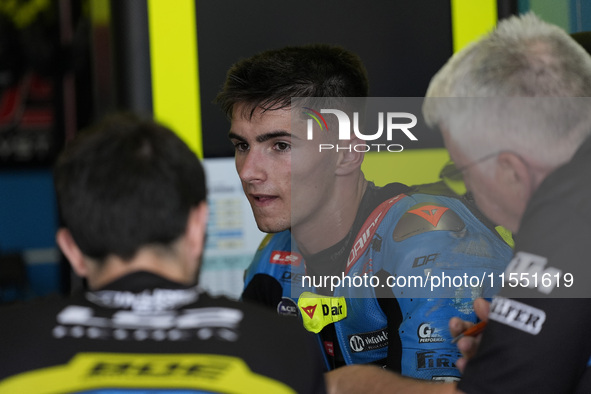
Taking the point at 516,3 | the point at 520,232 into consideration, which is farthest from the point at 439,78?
the point at 516,3

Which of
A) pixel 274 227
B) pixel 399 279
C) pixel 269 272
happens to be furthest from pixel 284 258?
pixel 399 279

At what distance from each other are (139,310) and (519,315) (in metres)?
0.50

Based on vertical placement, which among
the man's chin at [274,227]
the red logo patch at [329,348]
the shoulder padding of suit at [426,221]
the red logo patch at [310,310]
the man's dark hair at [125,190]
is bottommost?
the red logo patch at [329,348]

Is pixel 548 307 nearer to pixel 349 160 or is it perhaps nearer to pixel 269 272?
pixel 349 160

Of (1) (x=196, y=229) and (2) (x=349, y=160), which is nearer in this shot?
(1) (x=196, y=229)

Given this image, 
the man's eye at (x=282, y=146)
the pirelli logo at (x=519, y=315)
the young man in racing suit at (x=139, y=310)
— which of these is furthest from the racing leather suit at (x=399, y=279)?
the young man in racing suit at (x=139, y=310)

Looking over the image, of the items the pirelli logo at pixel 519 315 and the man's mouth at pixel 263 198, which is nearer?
the pirelli logo at pixel 519 315

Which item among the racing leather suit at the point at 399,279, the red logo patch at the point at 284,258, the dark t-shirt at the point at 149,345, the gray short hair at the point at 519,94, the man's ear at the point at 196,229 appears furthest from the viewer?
the red logo patch at the point at 284,258

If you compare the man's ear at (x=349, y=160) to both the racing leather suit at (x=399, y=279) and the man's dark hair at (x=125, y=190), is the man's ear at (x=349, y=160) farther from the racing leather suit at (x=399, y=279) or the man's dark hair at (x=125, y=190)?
the man's dark hair at (x=125, y=190)

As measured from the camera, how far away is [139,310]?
2.76 ft

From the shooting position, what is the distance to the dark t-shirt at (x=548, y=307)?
92cm

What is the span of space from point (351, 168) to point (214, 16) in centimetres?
50

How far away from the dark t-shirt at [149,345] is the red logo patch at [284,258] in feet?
2.67

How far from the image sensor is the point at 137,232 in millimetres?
865
